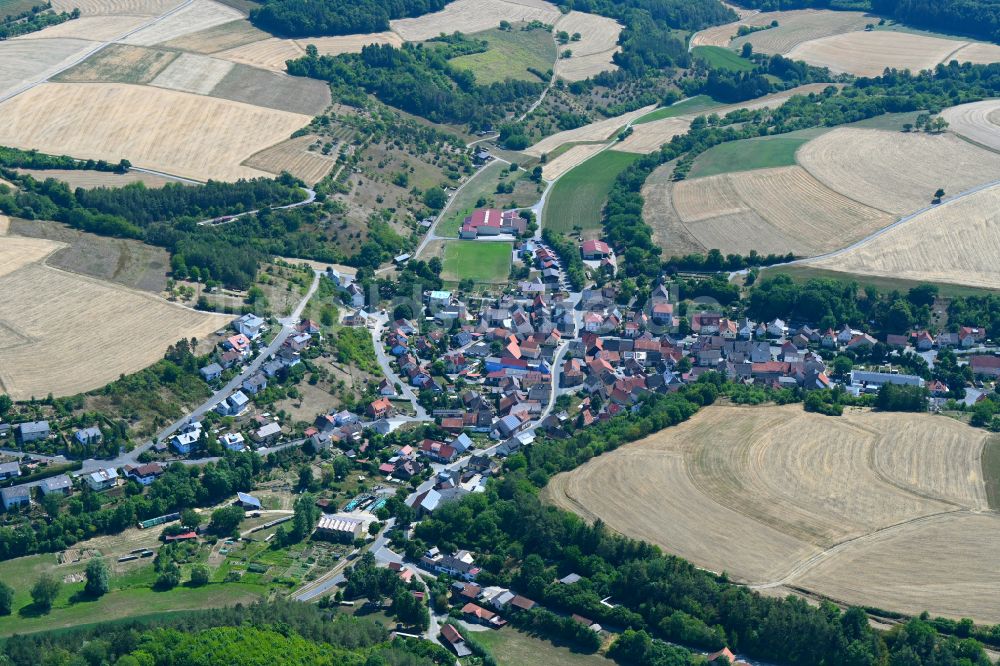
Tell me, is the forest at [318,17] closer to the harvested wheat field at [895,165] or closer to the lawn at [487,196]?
the lawn at [487,196]

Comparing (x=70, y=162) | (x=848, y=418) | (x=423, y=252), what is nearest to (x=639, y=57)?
(x=423, y=252)

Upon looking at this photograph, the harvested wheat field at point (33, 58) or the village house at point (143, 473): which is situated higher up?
the harvested wheat field at point (33, 58)

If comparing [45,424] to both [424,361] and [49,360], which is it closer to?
[49,360]

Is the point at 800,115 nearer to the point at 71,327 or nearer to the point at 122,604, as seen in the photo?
the point at 71,327

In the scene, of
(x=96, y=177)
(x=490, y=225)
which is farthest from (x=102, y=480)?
(x=490, y=225)

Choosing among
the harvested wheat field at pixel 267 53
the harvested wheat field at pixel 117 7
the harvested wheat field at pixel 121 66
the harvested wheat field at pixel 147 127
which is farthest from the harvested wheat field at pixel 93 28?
the harvested wheat field at pixel 147 127

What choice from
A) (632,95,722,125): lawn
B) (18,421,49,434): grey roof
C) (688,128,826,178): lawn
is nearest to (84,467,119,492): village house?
(18,421,49,434): grey roof

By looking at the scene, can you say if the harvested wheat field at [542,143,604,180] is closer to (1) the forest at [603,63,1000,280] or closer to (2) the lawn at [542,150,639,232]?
(2) the lawn at [542,150,639,232]
